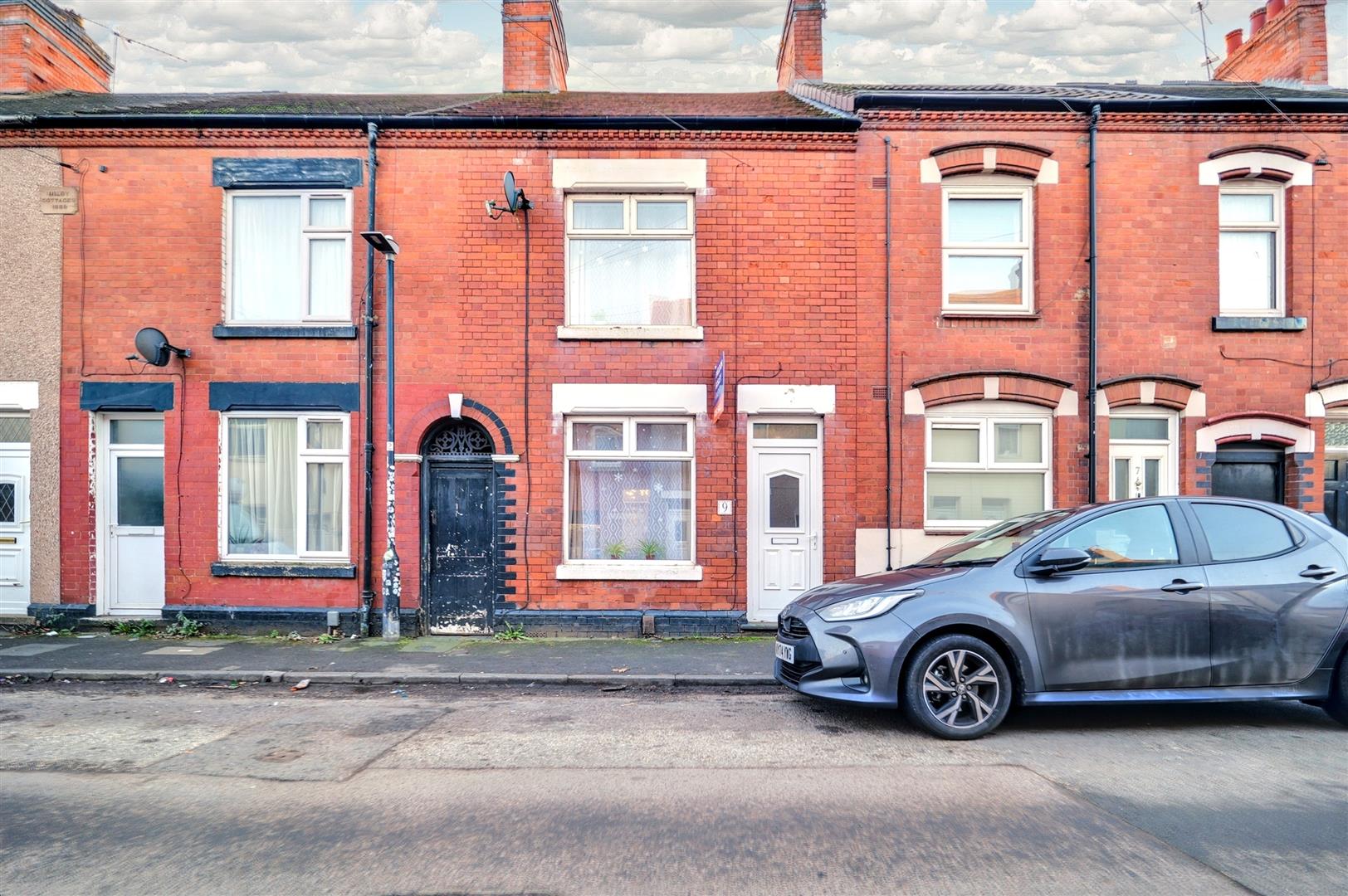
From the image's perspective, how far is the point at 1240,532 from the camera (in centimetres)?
618

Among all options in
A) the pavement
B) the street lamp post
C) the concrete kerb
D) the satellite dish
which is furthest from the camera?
the satellite dish

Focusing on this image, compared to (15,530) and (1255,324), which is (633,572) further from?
(1255,324)

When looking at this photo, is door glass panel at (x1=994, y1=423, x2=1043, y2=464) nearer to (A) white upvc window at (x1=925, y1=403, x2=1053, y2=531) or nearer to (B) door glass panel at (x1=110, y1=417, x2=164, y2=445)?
(A) white upvc window at (x1=925, y1=403, x2=1053, y2=531)

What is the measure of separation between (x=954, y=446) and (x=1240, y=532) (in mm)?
4386

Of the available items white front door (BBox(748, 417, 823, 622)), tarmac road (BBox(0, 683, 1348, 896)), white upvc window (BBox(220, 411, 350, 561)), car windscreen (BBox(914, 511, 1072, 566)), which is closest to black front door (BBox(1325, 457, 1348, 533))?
tarmac road (BBox(0, 683, 1348, 896))

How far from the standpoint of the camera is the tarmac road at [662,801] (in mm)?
3703

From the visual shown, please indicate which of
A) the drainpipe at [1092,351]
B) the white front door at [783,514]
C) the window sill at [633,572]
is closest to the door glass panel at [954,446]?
the drainpipe at [1092,351]

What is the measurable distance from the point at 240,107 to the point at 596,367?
20.7ft

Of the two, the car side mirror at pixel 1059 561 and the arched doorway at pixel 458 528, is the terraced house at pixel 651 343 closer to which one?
the arched doorway at pixel 458 528

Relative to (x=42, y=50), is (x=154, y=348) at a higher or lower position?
lower

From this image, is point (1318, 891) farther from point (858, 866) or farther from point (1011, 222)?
point (1011, 222)

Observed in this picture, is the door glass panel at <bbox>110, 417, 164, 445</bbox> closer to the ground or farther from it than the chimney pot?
closer to the ground

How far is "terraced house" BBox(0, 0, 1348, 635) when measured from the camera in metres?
10.2

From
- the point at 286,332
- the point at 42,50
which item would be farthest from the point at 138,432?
the point at 42,50
